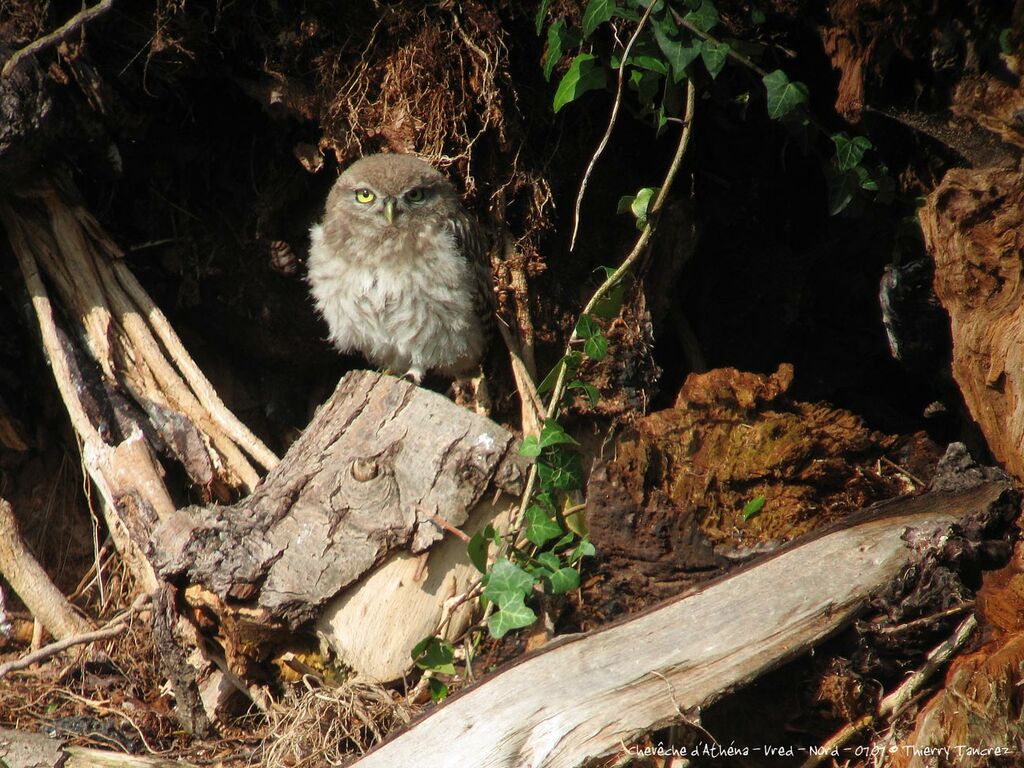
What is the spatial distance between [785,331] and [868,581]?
1.90 metres

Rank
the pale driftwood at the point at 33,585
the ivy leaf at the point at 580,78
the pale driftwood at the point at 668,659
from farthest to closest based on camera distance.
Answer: the pale driftwood at the point at 33,585 < the ivy leaf at the point at 580,78 < the pale driftwood at the point at 668,659

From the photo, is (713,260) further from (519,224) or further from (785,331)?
(519,224)

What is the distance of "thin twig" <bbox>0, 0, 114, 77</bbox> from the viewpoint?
127 inches

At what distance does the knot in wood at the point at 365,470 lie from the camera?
9.39 feet

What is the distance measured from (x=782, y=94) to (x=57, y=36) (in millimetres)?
2636

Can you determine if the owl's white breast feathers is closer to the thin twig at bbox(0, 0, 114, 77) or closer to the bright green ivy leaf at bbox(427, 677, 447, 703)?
the thin twig at bbox(0, 0, 114, 77)

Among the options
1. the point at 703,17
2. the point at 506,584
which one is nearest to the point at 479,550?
the point at 506,584

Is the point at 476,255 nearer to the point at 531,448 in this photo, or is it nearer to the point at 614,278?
the point at 614,278

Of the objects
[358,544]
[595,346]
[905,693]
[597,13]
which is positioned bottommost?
[905,693]

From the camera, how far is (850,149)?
3049 millimetres

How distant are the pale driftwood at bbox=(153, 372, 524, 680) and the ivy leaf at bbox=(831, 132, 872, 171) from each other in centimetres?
151

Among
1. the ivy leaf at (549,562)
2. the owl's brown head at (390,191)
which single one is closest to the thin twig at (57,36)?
the owl's brown head at (390,191)

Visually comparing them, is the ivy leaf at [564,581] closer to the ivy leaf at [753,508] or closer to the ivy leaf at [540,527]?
the ivy leaf at [540,527]

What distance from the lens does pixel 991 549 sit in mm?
2396
